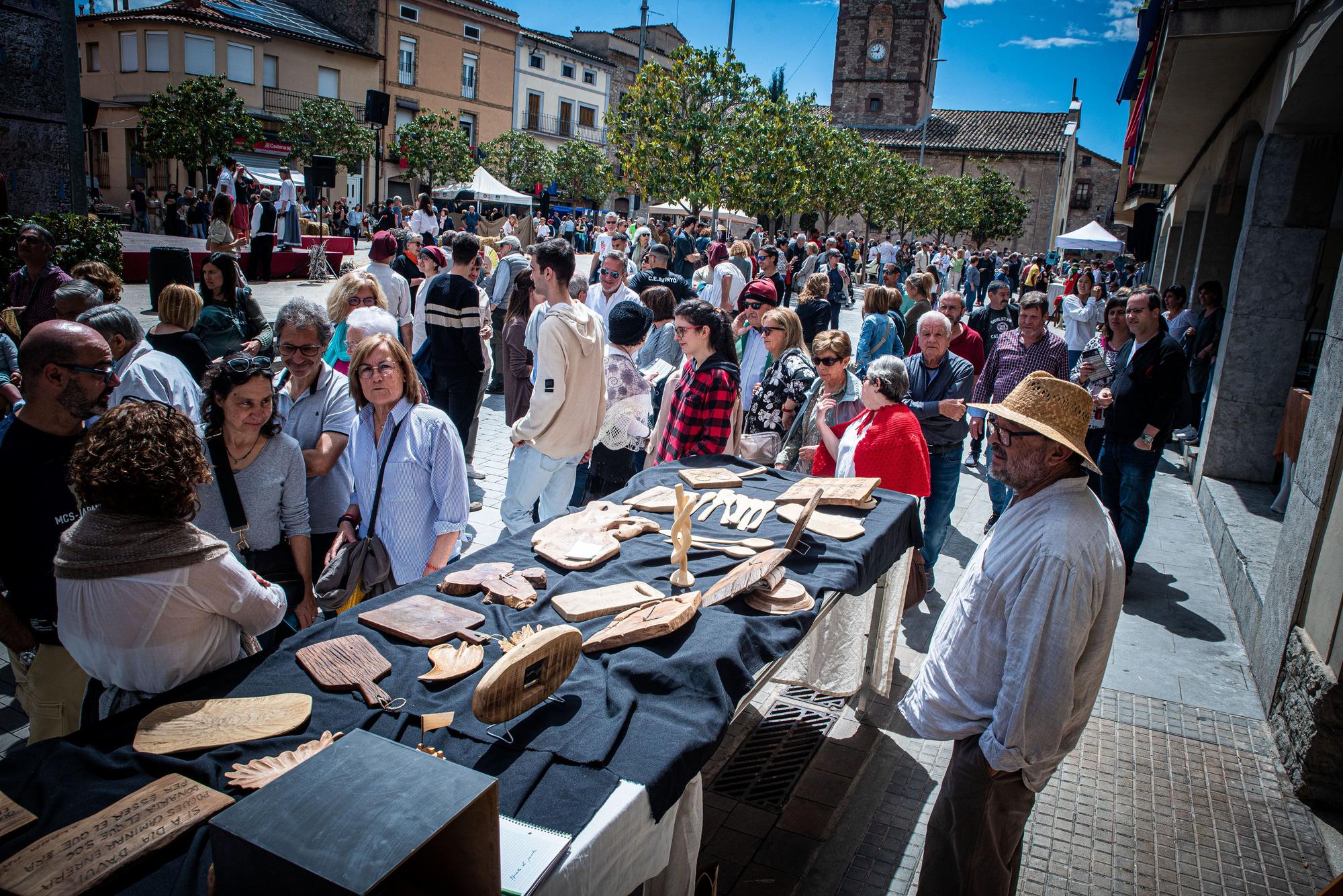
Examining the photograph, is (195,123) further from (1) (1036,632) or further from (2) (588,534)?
(1) (1036,632)

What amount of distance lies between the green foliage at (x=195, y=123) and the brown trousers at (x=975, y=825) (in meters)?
27.6

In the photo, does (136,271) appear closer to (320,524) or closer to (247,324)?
(247,324)

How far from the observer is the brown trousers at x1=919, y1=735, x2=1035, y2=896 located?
2.50 metres

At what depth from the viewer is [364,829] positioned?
1.44 metres

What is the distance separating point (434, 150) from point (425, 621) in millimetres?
35650

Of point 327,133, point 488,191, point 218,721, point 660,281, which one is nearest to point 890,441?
point 218,721

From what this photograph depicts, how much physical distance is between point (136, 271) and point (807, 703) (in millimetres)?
15501

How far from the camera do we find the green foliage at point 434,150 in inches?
1363

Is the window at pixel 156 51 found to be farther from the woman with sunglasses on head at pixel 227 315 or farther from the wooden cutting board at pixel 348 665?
the wooden cutting board at pixel 348 665

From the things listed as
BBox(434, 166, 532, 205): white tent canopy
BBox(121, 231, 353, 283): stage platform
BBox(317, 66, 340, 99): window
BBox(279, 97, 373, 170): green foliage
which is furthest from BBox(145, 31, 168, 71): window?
BBox(121, 231, 353, 283): stage platform

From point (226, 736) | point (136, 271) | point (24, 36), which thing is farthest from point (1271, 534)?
point (136, 271)

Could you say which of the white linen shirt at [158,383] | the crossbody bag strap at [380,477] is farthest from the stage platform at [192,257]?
the crossbody bag strap at [380,477]

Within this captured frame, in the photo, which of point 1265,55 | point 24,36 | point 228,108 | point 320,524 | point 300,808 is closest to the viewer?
point 300,808

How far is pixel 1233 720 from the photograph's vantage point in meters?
4.27
